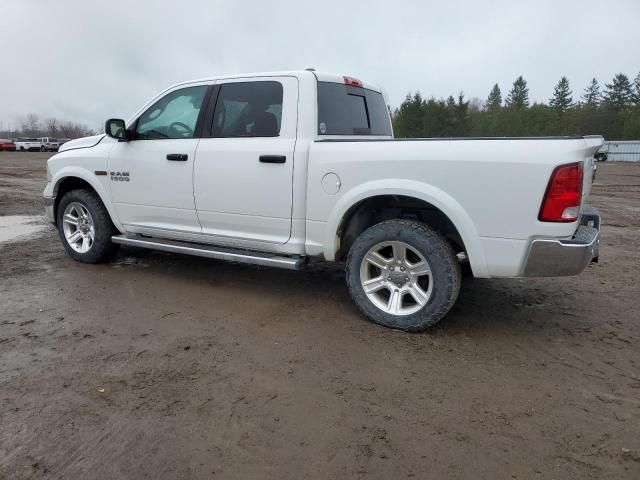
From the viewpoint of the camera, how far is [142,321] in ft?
13.1

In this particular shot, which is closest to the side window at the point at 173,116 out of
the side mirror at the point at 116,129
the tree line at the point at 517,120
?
the side mirror at the point at 116,129

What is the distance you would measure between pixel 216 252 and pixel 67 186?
2.47m

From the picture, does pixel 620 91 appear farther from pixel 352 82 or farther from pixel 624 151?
pixel 352 82

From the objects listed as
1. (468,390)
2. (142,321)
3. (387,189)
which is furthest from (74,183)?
(468,390)

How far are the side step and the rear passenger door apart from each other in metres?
0.13

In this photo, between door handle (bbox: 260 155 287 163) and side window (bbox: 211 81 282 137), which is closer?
door handle (bbox: 260 155 287 163)

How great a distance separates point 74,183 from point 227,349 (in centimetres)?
344

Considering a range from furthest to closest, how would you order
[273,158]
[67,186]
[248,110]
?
1. [67,186]
2. [248,110]
3. [273,158]

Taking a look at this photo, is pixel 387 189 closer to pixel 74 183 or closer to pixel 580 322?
pixel 580 322

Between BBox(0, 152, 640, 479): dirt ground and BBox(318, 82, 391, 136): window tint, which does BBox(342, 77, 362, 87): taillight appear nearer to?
BBox(318, 82, 391, 136): window tint

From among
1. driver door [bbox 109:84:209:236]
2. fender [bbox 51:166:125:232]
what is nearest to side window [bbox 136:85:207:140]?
driver door [bbox 109:84:209:236]

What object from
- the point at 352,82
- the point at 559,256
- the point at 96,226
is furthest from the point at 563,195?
the point at 96,226

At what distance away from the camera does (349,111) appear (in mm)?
4637

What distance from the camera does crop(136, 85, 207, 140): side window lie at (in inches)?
187
